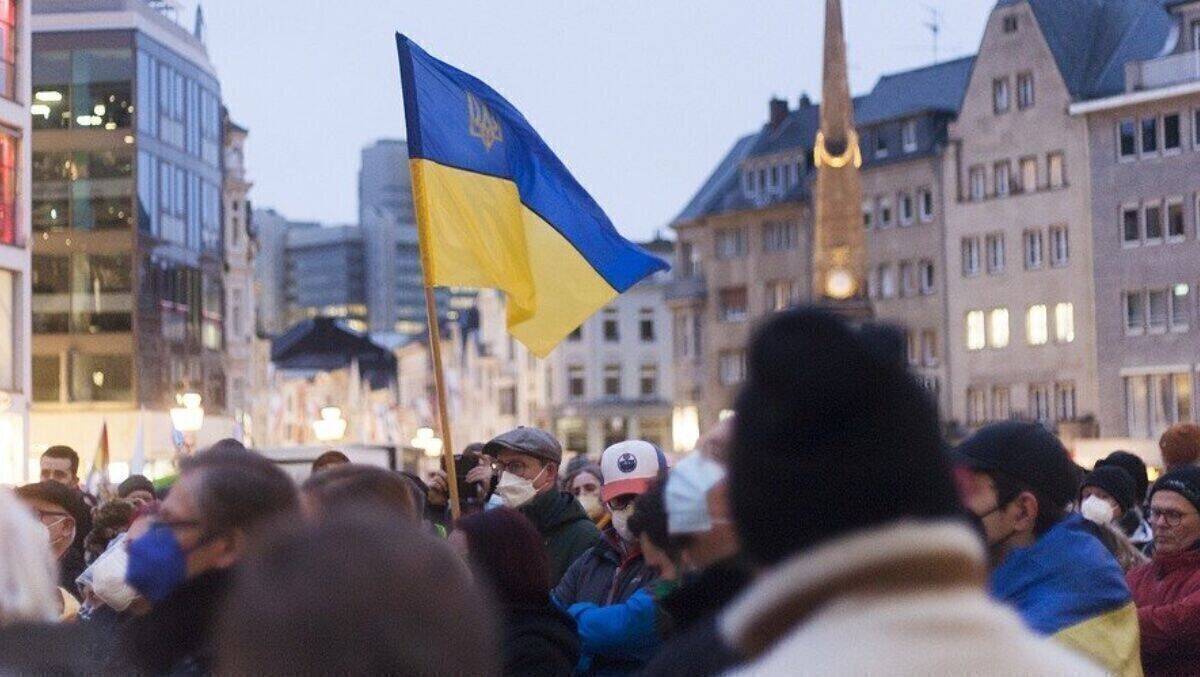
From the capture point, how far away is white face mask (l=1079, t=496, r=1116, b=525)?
1206 centimetres

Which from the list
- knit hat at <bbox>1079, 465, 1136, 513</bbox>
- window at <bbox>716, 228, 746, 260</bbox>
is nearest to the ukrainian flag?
knit hat at <bbox>1079, 465, 1136, 513</bbox>

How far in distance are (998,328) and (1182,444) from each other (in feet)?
198

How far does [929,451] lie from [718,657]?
1569mm

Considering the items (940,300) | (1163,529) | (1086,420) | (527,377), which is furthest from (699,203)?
(1163,529)

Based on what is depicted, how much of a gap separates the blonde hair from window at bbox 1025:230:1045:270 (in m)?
67.2

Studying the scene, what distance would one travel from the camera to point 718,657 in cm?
451

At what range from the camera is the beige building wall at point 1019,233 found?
2694 inches

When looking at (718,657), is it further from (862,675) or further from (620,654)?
(620,654)

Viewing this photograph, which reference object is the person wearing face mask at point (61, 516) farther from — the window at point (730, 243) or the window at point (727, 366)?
the window at point (730, 243)

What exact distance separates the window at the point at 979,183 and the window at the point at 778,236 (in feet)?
34.5

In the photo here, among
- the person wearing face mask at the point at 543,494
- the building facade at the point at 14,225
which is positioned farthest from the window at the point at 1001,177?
the person wearing face mask at the point at 543,494

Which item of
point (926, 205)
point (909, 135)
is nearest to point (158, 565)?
point (926, 205)

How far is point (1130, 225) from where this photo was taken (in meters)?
66.6

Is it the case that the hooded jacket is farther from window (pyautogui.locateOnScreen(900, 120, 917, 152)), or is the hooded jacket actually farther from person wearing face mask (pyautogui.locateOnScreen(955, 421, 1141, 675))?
window (pyautogui.locateOnScreen(900, 120, 917, 152))
